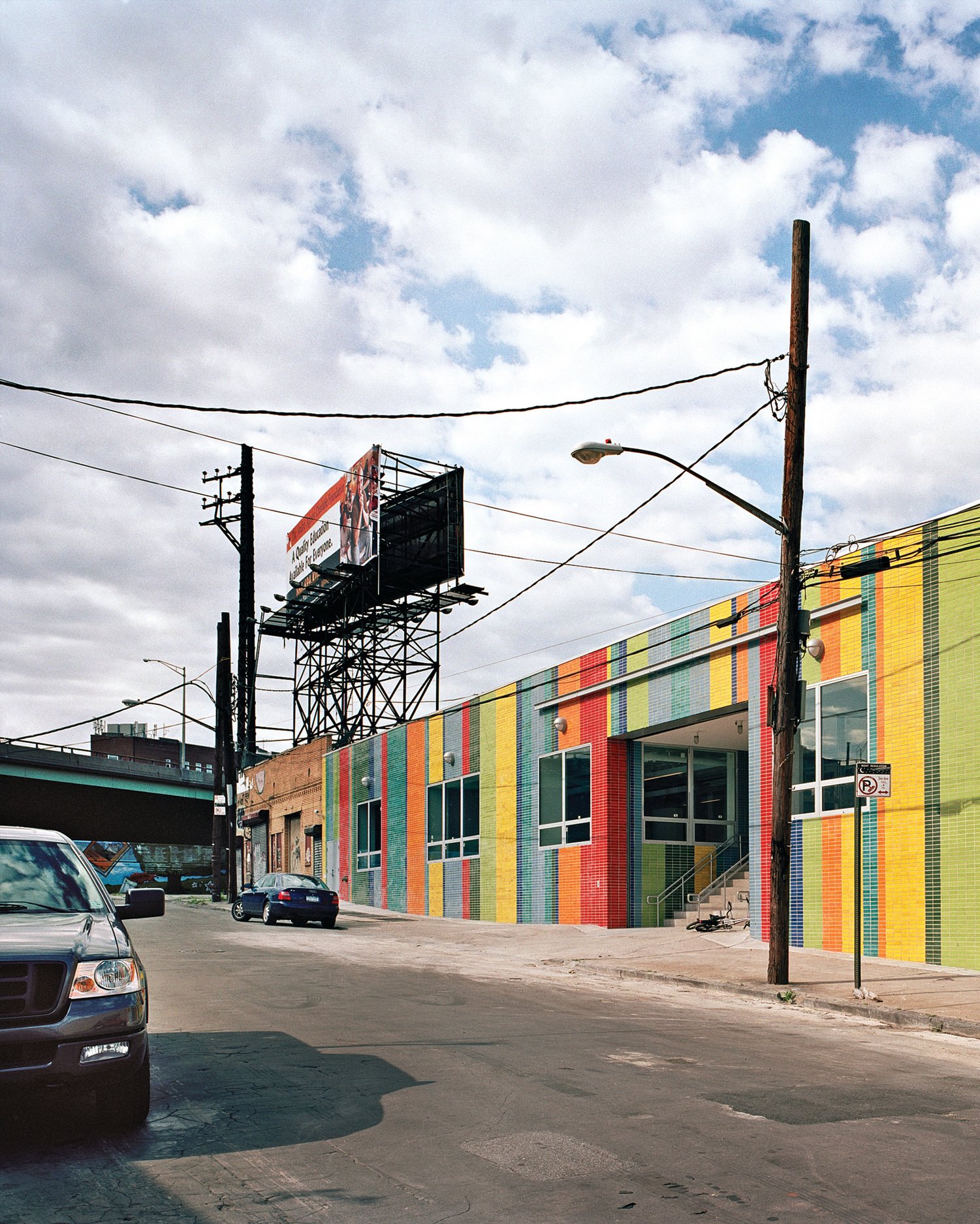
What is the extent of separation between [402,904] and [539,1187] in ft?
102

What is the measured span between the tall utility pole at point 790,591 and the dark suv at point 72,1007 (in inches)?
388

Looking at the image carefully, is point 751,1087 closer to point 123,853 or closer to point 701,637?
point 701,637

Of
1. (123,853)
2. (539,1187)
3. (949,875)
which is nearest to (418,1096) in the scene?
(539,1187)

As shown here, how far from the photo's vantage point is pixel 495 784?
99.1ft

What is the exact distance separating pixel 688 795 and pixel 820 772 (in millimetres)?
6981

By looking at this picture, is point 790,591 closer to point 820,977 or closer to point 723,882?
point 820,977

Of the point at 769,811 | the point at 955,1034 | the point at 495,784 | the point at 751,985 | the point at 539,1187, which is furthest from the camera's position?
the point at 495,784

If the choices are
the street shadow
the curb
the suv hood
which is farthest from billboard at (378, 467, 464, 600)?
the suv hood

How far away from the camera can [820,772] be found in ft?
63.1

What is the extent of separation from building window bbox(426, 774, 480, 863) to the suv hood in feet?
79.6

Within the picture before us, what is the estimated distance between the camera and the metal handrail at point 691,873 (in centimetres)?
2514

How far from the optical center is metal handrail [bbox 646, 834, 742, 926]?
82.5 feet

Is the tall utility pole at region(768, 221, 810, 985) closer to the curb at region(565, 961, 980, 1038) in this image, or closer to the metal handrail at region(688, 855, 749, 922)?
the curb at region(565, 961, 980, 1038)

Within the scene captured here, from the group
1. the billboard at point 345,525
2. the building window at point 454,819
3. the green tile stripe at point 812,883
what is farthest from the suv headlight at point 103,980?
the billboard at point 345,525
